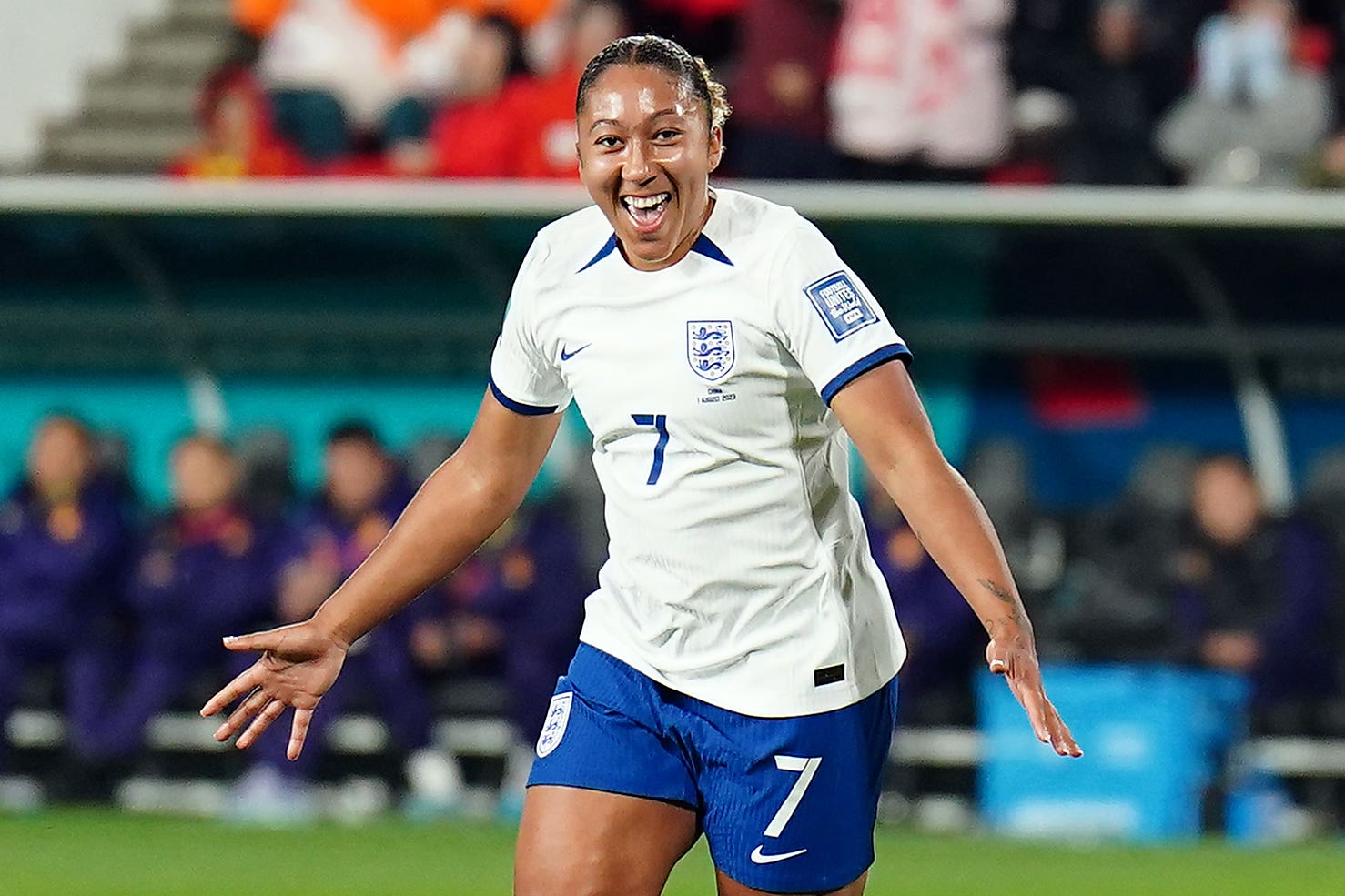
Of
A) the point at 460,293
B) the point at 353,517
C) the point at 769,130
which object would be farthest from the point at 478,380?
the point at 769,130

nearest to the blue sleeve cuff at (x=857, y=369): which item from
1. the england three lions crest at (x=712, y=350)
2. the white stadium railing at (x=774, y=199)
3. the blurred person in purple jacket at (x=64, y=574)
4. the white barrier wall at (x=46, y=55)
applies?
the england three lions crest at (x=712, y=350)

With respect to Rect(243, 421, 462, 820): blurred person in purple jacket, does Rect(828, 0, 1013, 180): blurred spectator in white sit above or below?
above

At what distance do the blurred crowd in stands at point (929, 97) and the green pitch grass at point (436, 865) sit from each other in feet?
10.0

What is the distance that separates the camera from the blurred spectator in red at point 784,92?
11.3m

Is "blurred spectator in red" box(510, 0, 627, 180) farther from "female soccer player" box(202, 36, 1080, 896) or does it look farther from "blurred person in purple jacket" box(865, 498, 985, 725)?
"female soccer player" box(202, 36, 1080, 896)

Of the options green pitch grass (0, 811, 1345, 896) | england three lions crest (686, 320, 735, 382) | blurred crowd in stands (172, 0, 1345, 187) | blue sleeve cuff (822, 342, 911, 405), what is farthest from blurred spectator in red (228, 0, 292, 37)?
blue sleeve cuff (822, 342, 911, 405)

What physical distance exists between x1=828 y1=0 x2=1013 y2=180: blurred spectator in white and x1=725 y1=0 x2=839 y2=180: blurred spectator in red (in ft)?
0.52

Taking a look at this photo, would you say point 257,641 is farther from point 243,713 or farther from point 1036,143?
point 1036,143

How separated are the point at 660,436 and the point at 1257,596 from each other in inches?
283

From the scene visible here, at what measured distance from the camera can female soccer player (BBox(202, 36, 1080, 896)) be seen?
4.31m

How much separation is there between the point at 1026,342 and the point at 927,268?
62 cm

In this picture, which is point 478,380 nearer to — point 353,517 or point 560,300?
point 353,517

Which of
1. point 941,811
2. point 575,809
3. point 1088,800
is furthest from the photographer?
point 941,811

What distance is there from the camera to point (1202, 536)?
11.1m
